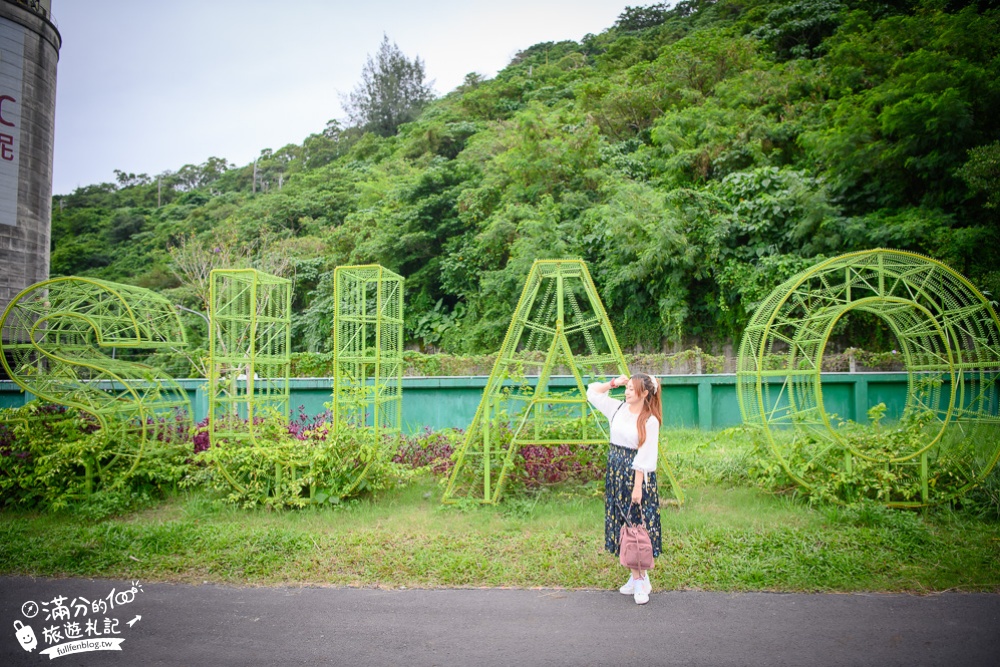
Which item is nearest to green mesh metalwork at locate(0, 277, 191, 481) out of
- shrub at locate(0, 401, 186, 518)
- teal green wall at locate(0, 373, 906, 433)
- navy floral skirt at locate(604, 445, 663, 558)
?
shrub at locate(0, 401, 186, 518)

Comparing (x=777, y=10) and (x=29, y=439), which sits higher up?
(x=777, y=10)

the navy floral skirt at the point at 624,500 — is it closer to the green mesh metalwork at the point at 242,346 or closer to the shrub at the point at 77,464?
the green mesh metalwork at the point at 242,346

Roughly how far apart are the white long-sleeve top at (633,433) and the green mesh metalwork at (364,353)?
9.16 feet

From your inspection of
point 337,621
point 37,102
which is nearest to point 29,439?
point 337,621

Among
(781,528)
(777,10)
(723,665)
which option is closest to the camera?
(723,665)

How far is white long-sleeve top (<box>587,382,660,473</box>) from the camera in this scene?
13.5 ft

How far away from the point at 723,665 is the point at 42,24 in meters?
21.1

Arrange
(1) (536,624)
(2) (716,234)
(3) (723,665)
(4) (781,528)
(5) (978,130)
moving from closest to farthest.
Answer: (3) (723,665), (1) (536,624), (4) (781,528), (5) (978,130), (2) (716,234)

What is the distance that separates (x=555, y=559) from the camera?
4781mm

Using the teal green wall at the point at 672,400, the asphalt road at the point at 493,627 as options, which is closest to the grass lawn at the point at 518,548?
the asphalt road at the point at 493,627

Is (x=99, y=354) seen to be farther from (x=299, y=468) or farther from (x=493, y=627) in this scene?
(x=493, y=627)

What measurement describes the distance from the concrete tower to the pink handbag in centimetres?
1782

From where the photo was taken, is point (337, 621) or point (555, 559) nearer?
point (337, 621)

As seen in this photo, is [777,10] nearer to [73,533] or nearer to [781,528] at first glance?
[781,528]
